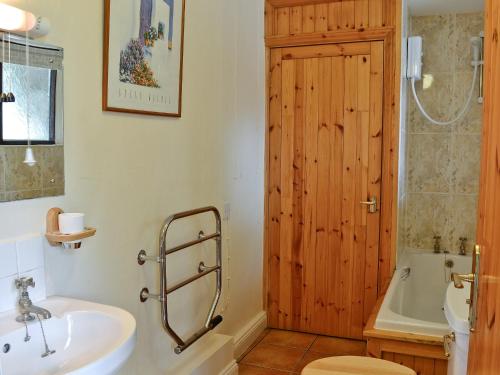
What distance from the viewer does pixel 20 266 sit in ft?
5.17

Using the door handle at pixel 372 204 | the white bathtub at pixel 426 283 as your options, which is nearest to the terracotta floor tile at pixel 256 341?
the white bathtub at pixel 426 283

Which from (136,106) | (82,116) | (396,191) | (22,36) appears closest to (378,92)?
(396,191)

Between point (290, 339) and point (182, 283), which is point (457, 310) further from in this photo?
point (290, 339)

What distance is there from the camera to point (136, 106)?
2.12 meters

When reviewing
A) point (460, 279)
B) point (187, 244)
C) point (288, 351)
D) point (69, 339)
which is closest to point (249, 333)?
point (288, 351)

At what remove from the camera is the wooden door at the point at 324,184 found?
3430mm

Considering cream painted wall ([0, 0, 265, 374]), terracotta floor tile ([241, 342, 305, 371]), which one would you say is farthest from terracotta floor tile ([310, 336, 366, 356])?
cream painted wall ([0, 0, 265, 374])

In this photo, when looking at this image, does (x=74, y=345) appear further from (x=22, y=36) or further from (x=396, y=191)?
(x=396, y=191)

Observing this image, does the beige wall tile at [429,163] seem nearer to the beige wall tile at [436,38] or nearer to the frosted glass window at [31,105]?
the beige wall tile at [436,38]

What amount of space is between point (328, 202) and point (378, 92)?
795 mm

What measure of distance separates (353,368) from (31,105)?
157cm

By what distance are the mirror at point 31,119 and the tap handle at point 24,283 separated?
245mm

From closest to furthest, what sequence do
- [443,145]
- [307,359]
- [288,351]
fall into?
[307,359] < [288,351] < [443,145]

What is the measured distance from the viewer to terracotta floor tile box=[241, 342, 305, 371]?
3123 millimetres
